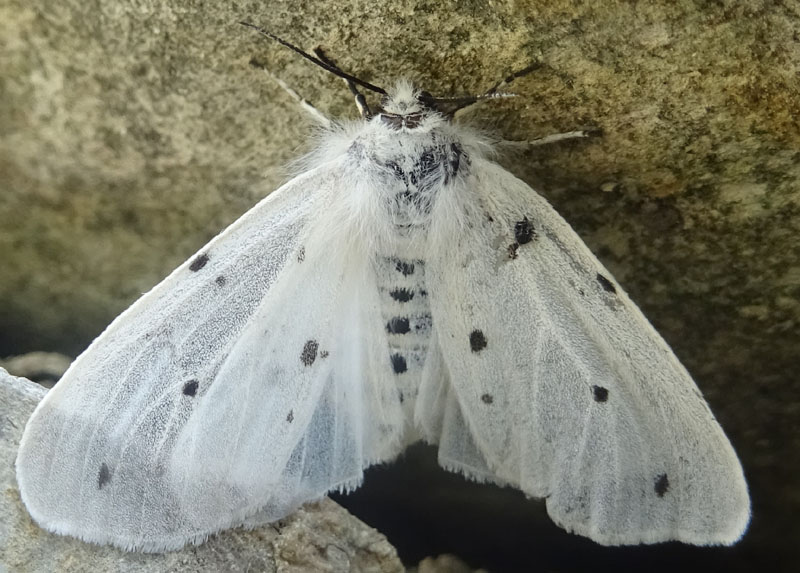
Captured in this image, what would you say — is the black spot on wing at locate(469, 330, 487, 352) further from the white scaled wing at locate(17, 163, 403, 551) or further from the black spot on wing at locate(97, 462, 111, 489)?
the black spot on wing at locate(97, 462, 111, 489)

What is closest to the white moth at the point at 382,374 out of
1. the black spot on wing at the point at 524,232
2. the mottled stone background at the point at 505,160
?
the black spot on wing at the point at 524,232

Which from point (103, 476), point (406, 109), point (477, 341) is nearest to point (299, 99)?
point (406, 109)

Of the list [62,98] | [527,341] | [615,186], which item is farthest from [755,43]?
[62,98]

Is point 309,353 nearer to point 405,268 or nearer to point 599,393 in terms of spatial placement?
point 405,268

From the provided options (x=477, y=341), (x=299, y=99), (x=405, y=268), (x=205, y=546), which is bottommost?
(x=205, y=546)

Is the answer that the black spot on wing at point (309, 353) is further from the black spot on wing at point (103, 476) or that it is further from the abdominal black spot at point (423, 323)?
the black spot on wing at point (103, 476)
